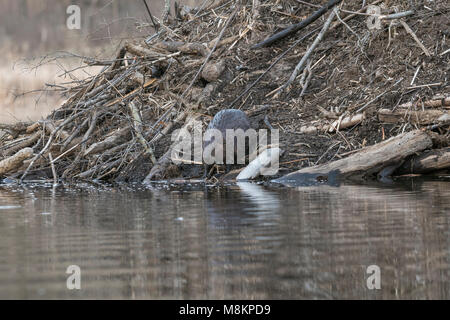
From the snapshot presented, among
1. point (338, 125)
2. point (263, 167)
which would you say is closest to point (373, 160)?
point (338, 125)

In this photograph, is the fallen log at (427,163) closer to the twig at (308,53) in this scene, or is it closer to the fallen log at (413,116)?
the fallen log at (413,116)

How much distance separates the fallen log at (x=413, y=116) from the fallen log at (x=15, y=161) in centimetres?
520

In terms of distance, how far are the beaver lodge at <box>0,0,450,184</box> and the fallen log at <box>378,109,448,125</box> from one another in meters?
0.01

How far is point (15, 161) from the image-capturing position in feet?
33.6

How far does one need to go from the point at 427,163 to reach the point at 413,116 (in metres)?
0.86

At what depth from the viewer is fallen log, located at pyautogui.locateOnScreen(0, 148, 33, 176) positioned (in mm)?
10164

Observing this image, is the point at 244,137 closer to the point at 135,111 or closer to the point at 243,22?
the point at 135,111

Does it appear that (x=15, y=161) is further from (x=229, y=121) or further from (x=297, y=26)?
(x=297, y=26)

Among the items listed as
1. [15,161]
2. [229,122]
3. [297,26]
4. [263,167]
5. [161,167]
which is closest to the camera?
[263,167]

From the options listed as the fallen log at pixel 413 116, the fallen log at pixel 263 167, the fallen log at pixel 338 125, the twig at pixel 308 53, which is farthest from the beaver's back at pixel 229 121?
the fallen log at pixel 413 116

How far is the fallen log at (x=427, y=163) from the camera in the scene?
26.5 feet

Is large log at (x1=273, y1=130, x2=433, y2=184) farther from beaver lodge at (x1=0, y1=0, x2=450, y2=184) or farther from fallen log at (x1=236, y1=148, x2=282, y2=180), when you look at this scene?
fallen log at (x1=236, y1=148, x2=282, y2=180)

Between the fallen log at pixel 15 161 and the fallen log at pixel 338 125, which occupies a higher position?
the fallen log at pixel 338 125
